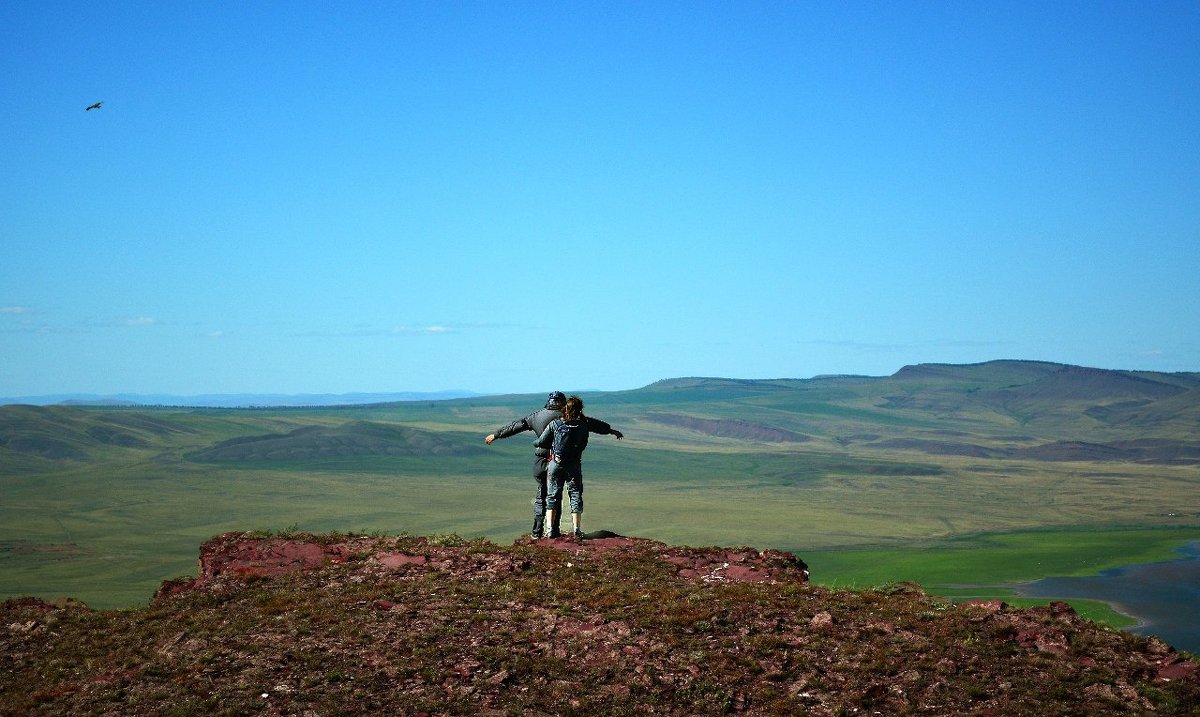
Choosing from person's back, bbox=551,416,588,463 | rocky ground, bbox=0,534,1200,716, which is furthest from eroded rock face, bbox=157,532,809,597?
person's back, bbox=551,416,588,463

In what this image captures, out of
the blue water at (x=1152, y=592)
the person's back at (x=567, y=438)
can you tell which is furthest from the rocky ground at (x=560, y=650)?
the blue water at (x=1152, y=592)

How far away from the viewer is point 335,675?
45.0 feet

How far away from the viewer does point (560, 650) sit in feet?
47.1

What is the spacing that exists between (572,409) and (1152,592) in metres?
64.3

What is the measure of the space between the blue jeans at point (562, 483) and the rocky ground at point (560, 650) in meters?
2.10

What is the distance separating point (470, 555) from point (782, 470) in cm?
17448

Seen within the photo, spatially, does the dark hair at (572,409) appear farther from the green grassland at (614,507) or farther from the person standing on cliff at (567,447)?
the green grassland at (614,507)

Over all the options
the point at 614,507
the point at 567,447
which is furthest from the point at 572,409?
the point at 614,507

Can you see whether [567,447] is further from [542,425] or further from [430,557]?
[430,557]

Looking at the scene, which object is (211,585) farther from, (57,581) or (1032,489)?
(1032,489)

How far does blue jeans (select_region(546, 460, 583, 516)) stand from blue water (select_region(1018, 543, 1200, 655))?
4039 centimetres

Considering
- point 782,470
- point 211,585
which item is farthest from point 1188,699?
point 782,470

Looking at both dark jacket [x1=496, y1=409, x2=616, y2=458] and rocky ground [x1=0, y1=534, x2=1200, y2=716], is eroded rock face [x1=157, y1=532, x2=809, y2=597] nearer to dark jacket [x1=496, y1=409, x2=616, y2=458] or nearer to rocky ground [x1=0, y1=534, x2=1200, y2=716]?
rocky ground [x1=0, y1=534, x2=1200, y2=716]

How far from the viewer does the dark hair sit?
64.0 ft
